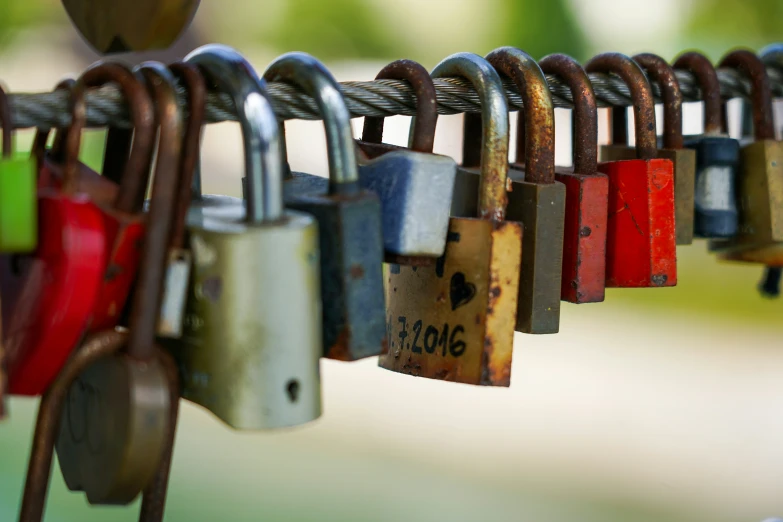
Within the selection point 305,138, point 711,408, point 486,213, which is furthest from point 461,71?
point 305,138

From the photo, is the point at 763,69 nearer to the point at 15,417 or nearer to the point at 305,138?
the point at 15,417

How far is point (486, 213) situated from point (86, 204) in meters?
0.28

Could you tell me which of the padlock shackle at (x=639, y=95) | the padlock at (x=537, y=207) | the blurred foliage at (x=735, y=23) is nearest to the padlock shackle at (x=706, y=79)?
the padlock shackle at (x=639, y=95)

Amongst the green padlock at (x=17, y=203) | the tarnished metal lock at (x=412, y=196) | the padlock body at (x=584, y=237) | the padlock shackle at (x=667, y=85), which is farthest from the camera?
the padlock shackle at (x=667, y=85)

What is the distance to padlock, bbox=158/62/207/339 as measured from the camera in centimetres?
47

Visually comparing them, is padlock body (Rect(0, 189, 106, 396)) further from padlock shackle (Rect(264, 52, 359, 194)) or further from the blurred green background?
the blurred green background

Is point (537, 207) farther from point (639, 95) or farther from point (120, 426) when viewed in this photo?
point (120, 426)

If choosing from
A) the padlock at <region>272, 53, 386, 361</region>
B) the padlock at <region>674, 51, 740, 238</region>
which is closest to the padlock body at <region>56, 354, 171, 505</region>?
the padlock at <region>272, 53, 386, 361</region>

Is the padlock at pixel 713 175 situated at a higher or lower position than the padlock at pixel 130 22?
lower

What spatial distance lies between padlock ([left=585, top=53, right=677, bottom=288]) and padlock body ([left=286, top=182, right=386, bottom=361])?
0.85ft

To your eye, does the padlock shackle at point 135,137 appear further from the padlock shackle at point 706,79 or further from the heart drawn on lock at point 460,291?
the padlock shackle at point 706,79

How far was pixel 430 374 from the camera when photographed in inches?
25.1

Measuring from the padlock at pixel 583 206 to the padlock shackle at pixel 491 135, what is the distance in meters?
0.07

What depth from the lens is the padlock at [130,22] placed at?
0.53 metres
